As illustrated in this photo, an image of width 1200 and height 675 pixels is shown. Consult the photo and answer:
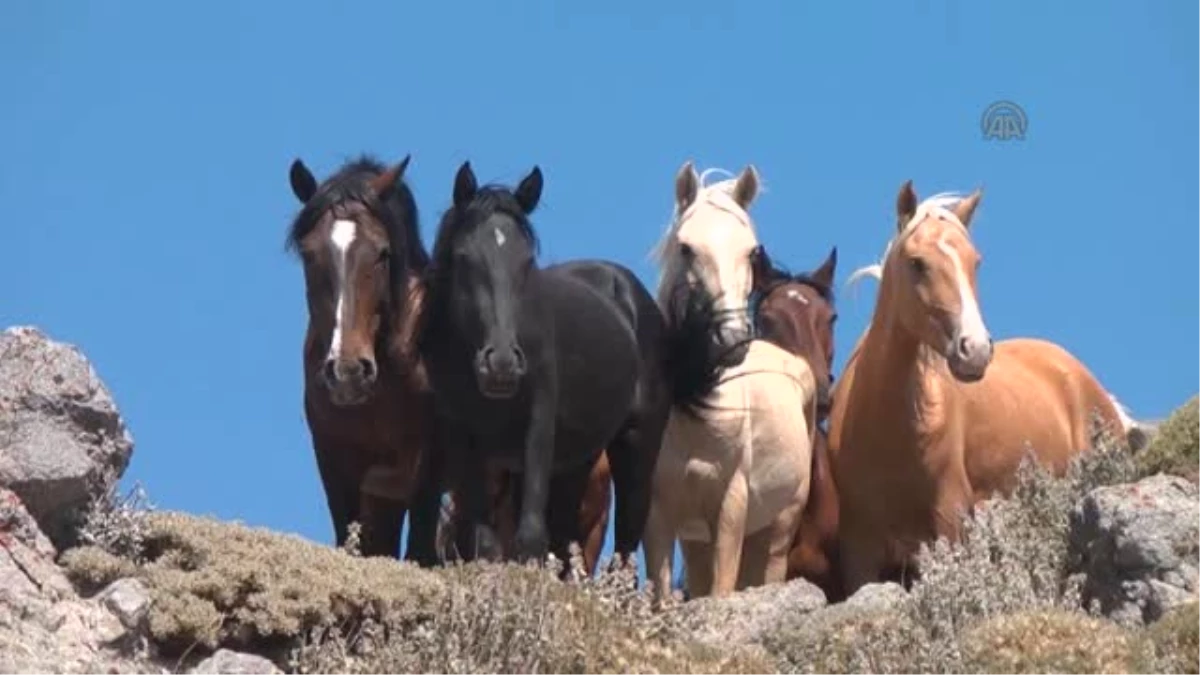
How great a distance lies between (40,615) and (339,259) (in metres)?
2.74

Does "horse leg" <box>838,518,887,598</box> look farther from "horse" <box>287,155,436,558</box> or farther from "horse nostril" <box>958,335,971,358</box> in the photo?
"horse" <box>287,155,436,558</box>

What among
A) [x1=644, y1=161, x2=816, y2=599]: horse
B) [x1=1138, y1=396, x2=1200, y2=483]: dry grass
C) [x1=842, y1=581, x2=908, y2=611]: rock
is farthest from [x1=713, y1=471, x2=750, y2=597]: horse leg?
[x1=1138, y1=396, x2=1200, y2=483]: dry grass

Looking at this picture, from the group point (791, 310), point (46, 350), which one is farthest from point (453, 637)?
point (791, 310)

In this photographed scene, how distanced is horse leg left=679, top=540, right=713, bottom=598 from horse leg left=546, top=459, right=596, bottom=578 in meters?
1.18

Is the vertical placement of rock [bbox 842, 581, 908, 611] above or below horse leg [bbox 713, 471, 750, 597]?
below

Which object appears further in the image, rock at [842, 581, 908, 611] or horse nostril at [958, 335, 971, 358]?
horse nostril at [958, 335, 971, 358]

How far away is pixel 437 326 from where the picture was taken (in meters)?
11.7

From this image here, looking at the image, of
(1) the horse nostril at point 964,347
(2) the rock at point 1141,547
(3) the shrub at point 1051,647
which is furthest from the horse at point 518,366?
(2) the rock at point 1141,547

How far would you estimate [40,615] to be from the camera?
9156mm

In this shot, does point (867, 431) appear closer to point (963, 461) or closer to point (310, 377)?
point (963, 461)

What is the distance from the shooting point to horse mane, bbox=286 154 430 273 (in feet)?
38.5

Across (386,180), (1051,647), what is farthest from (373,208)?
(1051,647)

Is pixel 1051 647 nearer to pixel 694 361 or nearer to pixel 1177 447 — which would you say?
pixel 1177 447

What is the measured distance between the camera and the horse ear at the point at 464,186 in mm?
11859
